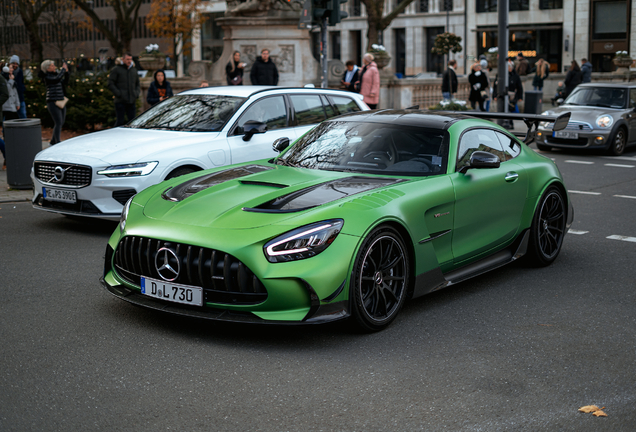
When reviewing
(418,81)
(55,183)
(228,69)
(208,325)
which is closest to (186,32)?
(418,81)

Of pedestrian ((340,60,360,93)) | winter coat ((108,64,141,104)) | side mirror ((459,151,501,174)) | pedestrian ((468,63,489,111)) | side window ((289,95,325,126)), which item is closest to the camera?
side mirror ((459,151,501,174))

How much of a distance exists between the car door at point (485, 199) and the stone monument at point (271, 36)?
16.0 m

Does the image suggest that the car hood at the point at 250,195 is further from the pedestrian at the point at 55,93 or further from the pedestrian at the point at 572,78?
the pedestrian at the point at 572,78

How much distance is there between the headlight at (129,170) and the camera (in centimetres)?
828

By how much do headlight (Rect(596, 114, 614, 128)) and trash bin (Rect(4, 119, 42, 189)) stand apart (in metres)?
11.2

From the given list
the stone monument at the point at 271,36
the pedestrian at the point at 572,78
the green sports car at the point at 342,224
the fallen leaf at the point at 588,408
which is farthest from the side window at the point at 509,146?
the pedestrian at the point at 572,78

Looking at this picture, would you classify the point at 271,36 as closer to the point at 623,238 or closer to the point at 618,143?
the point at 618,143

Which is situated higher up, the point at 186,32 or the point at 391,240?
the point at 186,32

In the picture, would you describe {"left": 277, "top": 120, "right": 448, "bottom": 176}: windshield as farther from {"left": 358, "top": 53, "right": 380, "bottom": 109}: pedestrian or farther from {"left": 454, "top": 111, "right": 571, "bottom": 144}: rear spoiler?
{"left": 358, "top": 53, "right": 380, "bottom": 109}: pedestrian

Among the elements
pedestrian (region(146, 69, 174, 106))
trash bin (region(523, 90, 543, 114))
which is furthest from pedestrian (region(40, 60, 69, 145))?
trash bin (region(523, 90, 543, 114))

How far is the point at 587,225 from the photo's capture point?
9.27 meters

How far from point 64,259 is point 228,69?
14.0 meters

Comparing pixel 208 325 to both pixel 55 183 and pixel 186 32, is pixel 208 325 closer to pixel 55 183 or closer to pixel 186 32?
pixel 55 183

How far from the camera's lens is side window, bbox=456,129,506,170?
6191mm
